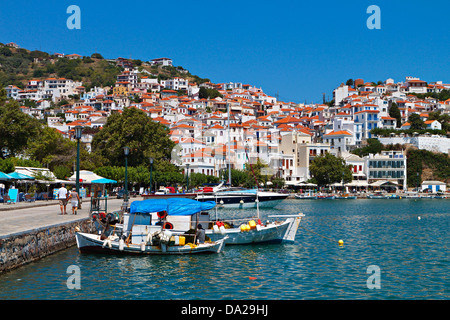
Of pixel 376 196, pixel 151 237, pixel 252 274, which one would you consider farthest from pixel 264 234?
pixel 376 196

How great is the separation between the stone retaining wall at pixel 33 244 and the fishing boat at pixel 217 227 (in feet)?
10.3

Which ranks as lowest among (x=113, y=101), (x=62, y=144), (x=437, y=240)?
(x=437, y=240)

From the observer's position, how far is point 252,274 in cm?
1653

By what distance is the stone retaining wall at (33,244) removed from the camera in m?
15.0

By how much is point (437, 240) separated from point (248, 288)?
1596 centimetres

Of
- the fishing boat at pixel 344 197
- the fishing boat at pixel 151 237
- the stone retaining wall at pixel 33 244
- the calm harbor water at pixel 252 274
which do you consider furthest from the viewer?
the fishing boat at pixel 344 197

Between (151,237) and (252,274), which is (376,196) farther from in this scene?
(252,274)

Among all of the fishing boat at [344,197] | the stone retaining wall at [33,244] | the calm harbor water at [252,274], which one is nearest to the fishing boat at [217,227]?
the calm harbor water at [252,274]

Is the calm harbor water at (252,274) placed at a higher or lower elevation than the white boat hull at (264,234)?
lower

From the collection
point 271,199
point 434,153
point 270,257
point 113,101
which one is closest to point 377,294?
point 270,257

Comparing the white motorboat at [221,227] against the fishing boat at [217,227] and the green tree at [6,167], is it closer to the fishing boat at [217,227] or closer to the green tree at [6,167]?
the fishing boat at [217,227]

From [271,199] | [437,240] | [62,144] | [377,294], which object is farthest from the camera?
[62,144]

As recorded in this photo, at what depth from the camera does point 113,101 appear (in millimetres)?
174500
